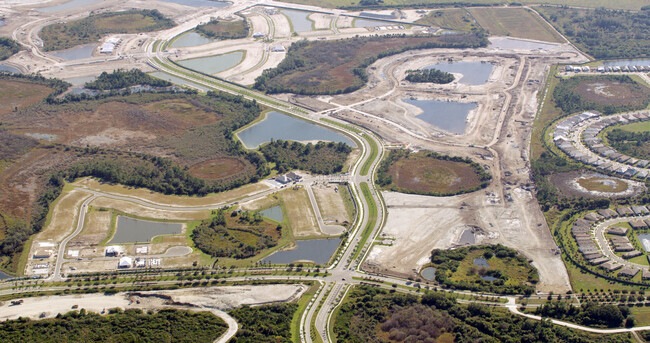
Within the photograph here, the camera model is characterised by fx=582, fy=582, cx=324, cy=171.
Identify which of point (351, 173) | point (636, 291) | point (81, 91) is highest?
point (81, 91)

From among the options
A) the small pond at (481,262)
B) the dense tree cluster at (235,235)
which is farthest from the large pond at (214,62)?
the small pond at (481,262)

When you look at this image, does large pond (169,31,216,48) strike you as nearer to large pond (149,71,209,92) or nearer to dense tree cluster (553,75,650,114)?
large pond (149,71,209,92)

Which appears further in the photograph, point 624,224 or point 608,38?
point 608,38

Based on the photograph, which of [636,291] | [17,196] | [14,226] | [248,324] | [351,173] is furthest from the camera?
[351,173]

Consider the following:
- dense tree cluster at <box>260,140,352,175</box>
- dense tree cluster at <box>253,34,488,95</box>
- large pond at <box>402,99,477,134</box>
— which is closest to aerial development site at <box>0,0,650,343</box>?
dense tree cluster at <box>260,140,352,175</box>

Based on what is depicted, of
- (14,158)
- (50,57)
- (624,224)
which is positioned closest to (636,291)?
(624,224)

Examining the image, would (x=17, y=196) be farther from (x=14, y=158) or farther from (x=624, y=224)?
(x=624, y=224)

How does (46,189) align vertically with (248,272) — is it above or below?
above
